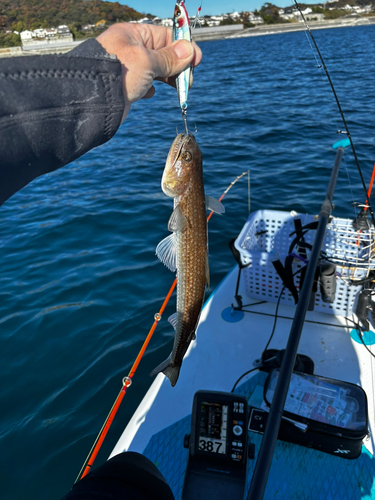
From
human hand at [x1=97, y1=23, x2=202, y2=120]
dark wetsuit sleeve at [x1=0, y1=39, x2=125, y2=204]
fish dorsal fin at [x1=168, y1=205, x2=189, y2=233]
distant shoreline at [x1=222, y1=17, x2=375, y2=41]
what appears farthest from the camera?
distant shoreline at [x1=222, y1=17, x2=375, y2=41]

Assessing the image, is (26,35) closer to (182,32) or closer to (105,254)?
(105,254)

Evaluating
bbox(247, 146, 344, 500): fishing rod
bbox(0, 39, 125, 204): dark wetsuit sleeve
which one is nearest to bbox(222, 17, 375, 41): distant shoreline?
bbox(247, 146, 344, 500): fishing rod

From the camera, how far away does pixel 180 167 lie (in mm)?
2061

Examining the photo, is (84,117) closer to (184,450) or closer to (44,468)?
(184,450)

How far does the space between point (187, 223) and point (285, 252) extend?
341 centimetres

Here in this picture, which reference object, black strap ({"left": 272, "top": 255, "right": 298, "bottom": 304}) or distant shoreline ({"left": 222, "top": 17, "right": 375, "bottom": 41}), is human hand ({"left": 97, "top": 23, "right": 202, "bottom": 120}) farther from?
distant shoreline ({"left": 222, "top": 17, "right": 375, "bottom": 41})

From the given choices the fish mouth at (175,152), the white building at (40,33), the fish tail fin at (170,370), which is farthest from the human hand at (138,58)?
the white building at (40,33)

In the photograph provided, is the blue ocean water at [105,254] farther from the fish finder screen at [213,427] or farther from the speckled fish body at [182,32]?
the speckled fish body at [182,32]

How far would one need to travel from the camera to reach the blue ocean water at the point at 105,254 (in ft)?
13.5

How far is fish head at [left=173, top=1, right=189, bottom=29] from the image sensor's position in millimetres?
1826

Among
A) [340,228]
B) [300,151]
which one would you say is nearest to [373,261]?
[340,228]

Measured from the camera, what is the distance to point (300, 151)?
457 inches

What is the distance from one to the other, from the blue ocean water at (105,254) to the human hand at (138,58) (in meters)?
3.52

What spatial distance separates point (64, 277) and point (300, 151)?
8427 mm
